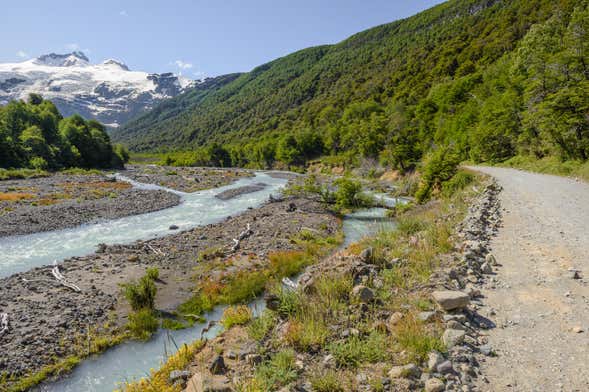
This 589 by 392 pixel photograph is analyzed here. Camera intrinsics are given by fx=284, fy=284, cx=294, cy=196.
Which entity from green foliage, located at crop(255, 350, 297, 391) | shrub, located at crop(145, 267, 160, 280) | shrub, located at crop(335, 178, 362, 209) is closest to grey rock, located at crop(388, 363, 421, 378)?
green foliage, located at crop(255, 350, 297, 391)

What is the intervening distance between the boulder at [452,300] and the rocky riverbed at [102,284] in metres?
11.6

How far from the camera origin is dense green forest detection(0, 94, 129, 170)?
223 ft

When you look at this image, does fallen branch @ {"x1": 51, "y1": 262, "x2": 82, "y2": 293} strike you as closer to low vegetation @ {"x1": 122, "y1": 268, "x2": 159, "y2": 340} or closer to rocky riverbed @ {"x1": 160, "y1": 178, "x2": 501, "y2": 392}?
low vegetation @ {"x1": 122, "y1": 268, "x2": 159, "y2": 340}

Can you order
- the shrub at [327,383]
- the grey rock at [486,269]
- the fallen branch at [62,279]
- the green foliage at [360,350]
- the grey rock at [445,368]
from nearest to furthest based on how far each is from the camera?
the grey rock at [445,368] → the shrub at [327,383] → the green foliage at [360,350] → the grey rock at [486,269] → the fallen branch at [62,279]

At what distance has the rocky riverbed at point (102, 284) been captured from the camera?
33.2 ft

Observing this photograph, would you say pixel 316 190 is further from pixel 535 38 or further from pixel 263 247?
pixel 535 38

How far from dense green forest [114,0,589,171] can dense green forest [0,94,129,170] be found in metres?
41.9

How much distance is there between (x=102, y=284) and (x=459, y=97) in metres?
78.9

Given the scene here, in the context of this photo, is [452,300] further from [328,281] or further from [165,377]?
[165,377]

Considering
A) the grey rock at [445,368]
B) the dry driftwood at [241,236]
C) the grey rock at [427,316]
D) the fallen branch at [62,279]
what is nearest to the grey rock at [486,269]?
the grey rock at [427,316]

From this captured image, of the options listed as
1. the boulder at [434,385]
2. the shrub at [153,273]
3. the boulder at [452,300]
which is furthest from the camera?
the shrub at [153,273]

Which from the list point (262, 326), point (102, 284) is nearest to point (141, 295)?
point (102, 284)

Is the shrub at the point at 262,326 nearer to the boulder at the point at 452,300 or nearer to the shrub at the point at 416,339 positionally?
the shrub at the point at 416,339

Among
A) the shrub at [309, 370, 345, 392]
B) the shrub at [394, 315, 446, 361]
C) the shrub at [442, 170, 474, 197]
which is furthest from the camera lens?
the shrub at [442, 170, 474, 197]
